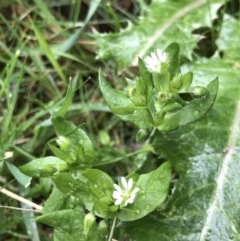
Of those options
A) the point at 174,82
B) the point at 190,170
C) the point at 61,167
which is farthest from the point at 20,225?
the point at 174,82

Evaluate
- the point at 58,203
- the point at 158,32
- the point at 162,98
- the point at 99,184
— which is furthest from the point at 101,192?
the point at 158,32

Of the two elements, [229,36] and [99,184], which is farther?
[229,36]

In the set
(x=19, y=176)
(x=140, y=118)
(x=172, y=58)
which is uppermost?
(x=172, y=58)

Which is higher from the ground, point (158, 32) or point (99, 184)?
point (158, 32)

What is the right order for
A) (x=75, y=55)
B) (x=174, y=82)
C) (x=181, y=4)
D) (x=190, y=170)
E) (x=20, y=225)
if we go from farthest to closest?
1. (x=75, y=55)
2. (x=181, y=4)
3. (x=20, y=225)
4. (x=190, y=170)
5. (x=174, y=82)

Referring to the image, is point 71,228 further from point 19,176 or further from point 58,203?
point 19,176

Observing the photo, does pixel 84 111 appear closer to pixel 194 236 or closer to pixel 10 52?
pixel 10 52

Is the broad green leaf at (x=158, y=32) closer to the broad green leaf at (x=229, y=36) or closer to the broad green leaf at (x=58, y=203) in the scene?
the broad green leaf at (x=229, y=36)
